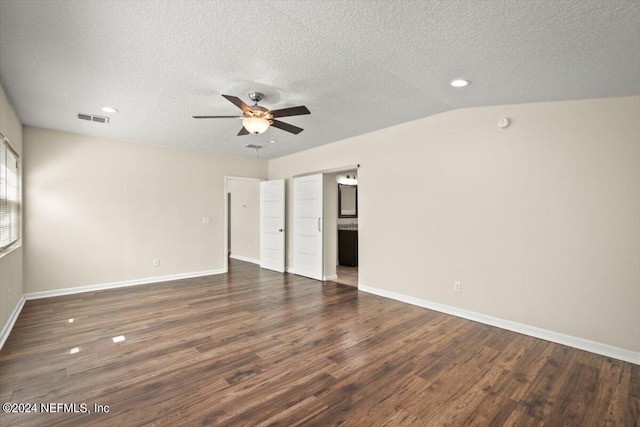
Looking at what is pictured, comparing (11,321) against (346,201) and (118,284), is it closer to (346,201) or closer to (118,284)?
(118,284)

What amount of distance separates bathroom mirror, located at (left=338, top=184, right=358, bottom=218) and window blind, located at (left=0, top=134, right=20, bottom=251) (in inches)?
227

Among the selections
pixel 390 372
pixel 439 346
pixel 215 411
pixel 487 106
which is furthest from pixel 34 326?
pixel 487 106

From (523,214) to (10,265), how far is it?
5.86 m

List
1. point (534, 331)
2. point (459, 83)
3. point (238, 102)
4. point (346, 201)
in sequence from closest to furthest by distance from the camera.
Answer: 1. point (238, 102)
2. point (459, 83)
3. point (534, 331)
4. point (346, 201)

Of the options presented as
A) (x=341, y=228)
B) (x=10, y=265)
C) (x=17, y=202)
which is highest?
(x=17, y=202)

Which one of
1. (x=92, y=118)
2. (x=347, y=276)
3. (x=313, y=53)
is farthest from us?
(x=347, y=276)

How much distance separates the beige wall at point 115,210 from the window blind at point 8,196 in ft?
1.77

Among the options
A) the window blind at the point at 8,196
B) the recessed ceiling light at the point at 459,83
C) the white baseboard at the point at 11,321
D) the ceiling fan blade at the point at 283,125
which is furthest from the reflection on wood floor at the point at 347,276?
the window blind at the point at 8,196

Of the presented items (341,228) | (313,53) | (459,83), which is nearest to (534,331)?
(459,83)

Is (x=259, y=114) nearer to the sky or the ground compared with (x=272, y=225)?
nearer to the sky

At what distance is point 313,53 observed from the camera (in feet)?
7.86

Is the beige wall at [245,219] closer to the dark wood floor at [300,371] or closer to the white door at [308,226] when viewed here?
the white door at [308,226]

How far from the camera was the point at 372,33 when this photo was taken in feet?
6.86

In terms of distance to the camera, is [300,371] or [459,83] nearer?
[300,371]
